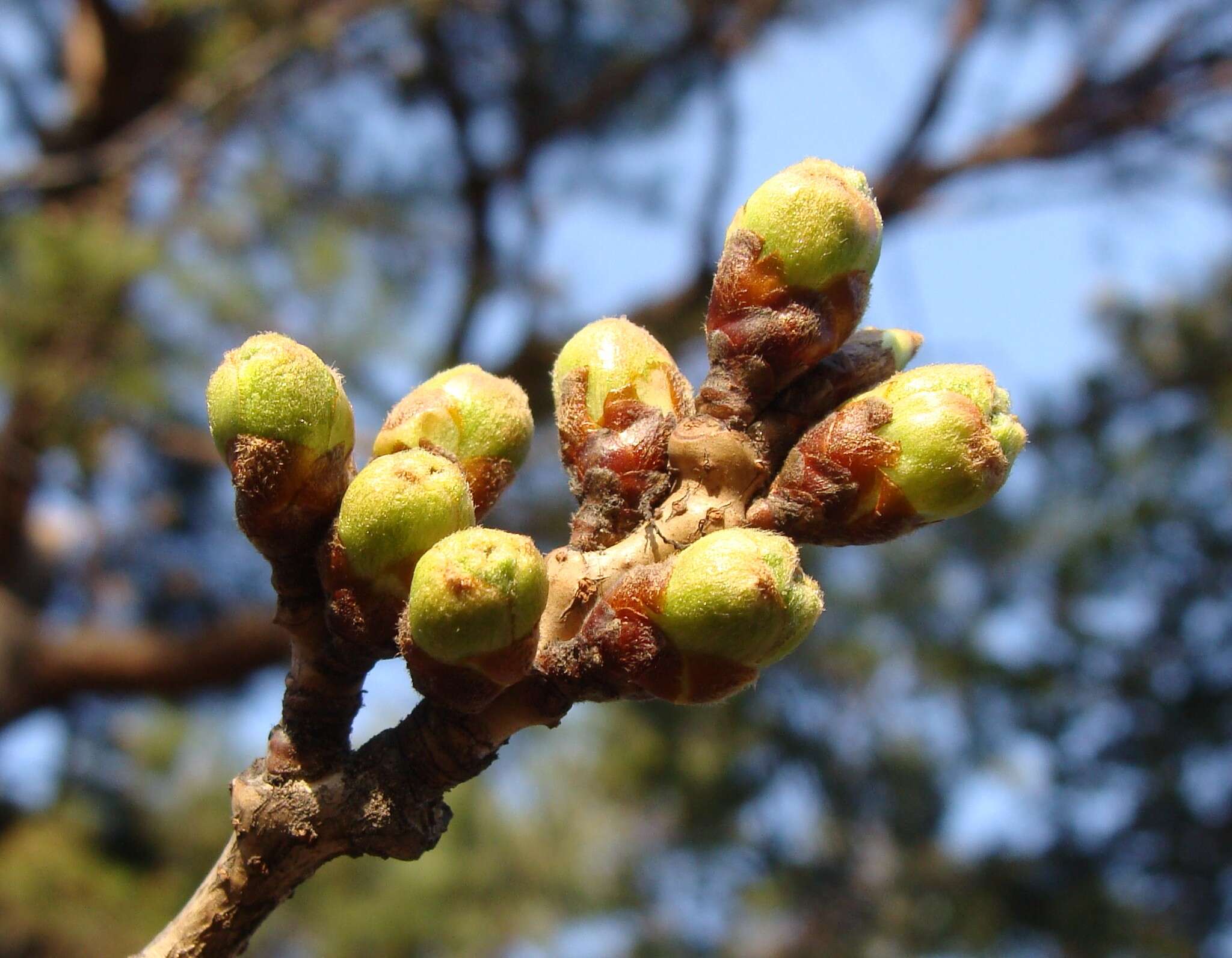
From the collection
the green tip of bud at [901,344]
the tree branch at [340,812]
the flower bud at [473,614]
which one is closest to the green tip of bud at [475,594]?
the flower bud at [473,614]

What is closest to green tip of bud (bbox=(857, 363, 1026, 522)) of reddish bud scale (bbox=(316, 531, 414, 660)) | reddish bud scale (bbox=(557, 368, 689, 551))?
reddish bud scale (bbox=(557, 368, 689, 551))

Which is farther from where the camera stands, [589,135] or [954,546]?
[954,546]

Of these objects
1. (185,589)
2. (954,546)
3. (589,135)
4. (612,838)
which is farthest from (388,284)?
(612,838)

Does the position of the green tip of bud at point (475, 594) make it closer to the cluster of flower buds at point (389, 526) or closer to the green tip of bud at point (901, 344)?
the cluster of flower buds at point (389, 526)

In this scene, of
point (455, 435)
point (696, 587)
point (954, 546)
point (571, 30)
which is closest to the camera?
point (696, 587)

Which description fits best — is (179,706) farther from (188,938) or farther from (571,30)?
(188,938)

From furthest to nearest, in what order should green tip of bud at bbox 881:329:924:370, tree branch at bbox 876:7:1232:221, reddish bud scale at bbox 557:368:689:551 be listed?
tree branch at bbox 876:7:1232:221, green tip of bud at bbox 881:329:924:370, reddish bud scale at bbox 557:368:689:551

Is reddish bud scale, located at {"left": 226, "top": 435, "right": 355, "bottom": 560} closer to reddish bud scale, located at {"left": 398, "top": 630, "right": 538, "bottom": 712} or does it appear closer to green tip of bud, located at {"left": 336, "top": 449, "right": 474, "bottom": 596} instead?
green tip of bud, located at {"left": 336, "top": 449, "right": 474, "bottom": 596}
